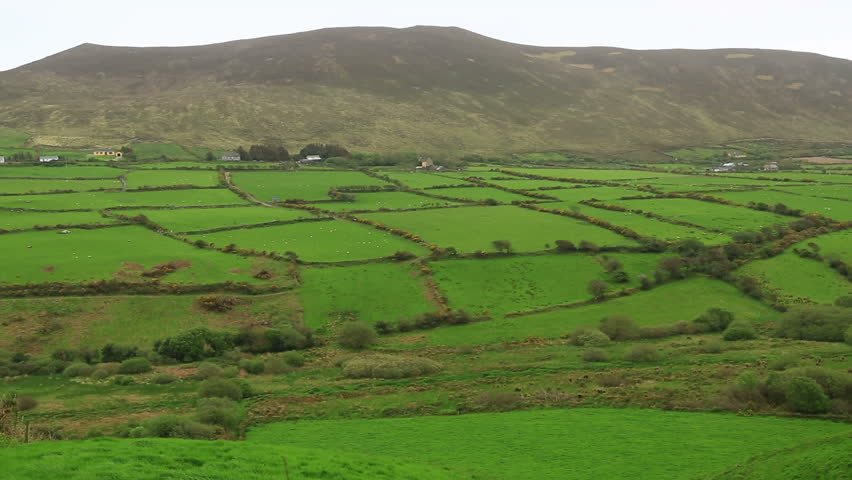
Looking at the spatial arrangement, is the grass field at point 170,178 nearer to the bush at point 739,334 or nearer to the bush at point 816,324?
the bush at point 739,334

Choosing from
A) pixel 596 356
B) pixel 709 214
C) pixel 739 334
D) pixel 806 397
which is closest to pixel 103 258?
pixel 596 356

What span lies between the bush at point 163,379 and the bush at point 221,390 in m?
5.43

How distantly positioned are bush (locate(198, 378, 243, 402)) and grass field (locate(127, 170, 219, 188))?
277ft

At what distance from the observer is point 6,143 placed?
19088 cm

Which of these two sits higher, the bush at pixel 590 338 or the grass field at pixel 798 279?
the grass field at pixel 798 279

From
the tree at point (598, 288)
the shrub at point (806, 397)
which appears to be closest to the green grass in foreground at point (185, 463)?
the shrub at point (806, 397)

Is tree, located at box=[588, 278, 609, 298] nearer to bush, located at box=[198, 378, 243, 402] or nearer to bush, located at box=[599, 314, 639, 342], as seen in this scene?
bush, located at box=[599, 314, 639, 342]

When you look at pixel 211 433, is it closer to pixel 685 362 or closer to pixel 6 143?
pixel 685 362

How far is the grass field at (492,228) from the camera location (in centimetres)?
8481

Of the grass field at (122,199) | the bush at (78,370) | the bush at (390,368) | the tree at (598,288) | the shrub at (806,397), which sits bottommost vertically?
the bush at (78,370)

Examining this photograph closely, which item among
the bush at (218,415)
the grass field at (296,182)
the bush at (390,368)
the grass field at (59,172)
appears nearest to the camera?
the bush at (218,415)

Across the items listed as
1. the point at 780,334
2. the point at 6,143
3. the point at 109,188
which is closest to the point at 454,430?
the point at 780,334

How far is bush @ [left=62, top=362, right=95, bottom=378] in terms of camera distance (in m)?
49.1

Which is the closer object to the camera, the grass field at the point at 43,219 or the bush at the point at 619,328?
the bush at the point at 619,328
